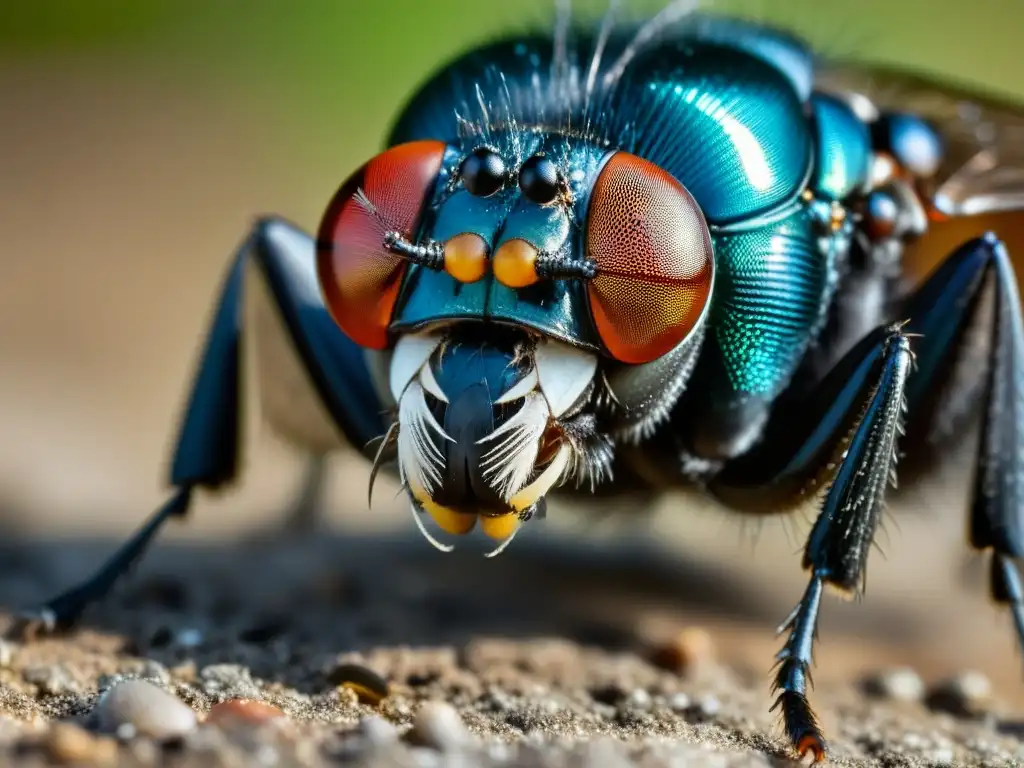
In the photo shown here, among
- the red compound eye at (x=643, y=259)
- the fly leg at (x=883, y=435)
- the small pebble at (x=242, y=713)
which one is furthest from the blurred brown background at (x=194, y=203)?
the small pebble at (x=242, y=713)

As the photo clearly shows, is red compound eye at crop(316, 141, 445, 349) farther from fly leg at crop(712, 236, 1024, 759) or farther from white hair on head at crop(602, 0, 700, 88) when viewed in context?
fly leg at crop(712, 236, 1024, 759)

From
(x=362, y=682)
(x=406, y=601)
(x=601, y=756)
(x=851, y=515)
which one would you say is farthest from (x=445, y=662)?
(x=601, y=756)

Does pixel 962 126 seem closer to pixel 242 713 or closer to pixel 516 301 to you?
pixel 516 301

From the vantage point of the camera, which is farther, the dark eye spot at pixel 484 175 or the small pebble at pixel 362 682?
the small pebble at pixel 362 682

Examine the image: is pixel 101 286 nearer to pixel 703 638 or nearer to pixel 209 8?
pixel 209 8

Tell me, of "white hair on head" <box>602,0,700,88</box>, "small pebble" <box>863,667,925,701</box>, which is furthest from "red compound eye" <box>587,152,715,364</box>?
"small pebble" <box>863,667,925,701</box>

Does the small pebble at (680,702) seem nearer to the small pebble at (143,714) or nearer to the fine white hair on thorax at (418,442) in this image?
the fine white hair on thorax at (418,442)

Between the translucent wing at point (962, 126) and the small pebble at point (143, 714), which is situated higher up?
the translucent wing at point (962, 126)
